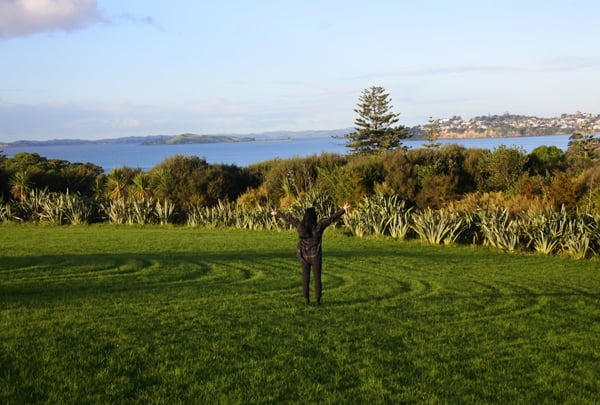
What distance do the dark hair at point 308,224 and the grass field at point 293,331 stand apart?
119 cm

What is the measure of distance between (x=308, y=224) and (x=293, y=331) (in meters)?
1.57

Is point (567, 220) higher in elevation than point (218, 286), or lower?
higher

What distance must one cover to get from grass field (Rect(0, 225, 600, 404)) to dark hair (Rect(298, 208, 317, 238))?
1190mm

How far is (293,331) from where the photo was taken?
689cm

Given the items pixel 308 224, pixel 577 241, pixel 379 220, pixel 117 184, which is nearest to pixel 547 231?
pixel 577 241

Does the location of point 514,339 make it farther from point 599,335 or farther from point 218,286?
point 218,286

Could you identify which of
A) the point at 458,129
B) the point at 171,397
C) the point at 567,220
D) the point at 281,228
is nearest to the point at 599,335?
the point at 171,397

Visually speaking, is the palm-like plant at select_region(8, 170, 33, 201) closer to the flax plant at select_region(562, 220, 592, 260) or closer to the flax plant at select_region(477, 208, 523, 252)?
the flax plant at select_region(477, 208, 523, 252)

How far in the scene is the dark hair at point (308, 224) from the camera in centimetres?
762

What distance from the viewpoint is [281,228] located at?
64.0 feet

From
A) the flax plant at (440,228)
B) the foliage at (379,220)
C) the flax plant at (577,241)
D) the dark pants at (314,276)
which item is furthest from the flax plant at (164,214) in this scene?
the flax plant at (577,241)

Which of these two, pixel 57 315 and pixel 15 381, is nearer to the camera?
pixel 15 381

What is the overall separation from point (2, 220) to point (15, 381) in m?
19.6

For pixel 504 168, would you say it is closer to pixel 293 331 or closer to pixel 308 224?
pixel 308 224
